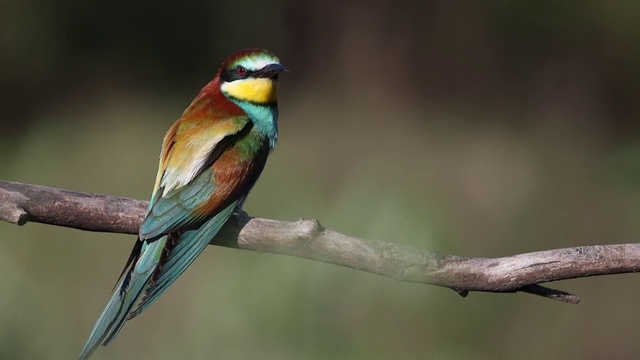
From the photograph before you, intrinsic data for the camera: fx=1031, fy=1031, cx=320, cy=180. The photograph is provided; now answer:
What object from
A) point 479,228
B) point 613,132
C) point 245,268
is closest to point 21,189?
point 245,268

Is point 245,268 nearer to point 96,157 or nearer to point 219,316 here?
point 219,316

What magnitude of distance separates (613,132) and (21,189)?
8.99 ft

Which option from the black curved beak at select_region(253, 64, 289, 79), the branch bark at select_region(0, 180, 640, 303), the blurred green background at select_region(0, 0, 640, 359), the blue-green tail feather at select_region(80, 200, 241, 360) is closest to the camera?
the branch bark at select_region(0, 180, 640, 303)

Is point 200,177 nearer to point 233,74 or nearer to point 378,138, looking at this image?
point 233,74

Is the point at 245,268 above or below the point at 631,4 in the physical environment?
below

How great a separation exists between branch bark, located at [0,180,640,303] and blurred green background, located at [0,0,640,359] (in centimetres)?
88

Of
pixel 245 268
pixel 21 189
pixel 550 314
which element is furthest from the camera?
pixel 550 314

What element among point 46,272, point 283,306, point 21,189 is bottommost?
point 46,272

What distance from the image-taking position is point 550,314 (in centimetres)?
306

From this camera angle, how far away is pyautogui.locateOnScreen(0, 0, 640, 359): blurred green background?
2.95 meters

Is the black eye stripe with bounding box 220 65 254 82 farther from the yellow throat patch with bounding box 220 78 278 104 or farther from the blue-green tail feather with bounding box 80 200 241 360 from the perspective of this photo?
the blue-green tail feather with bounding box 80 200 241 360

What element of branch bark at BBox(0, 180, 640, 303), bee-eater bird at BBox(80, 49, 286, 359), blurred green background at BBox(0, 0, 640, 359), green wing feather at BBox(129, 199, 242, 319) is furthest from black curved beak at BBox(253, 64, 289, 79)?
blurred green background at BBox(0, 0, 640, 359)

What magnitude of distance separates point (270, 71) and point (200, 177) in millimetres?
312

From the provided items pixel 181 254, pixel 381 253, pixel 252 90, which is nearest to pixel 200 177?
pixel 181 254
